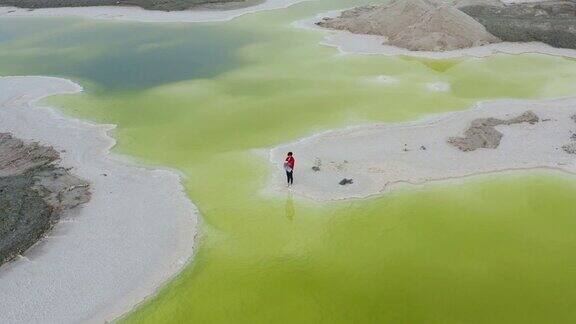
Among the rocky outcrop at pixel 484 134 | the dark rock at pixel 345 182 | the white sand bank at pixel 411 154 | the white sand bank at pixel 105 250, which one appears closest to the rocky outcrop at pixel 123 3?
the white sand bank at pixel 105 250

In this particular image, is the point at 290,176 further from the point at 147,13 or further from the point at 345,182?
Answer: the point at 147,13

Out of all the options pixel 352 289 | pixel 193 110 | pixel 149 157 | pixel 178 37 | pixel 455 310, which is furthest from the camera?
pixel 178 37

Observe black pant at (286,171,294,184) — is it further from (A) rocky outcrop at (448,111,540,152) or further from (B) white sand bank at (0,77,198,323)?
(A) rocky outcrop at (448,111,540,152)

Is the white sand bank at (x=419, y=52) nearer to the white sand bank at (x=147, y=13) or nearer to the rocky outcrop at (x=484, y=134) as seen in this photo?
the rocky outcrop at (x=484, y=134)

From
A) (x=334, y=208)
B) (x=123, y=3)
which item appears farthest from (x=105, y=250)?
(x=123, y=3)

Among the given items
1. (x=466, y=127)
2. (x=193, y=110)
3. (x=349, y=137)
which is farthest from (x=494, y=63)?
(x=193, y=110)

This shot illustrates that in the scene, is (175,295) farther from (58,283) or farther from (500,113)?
(500,113)

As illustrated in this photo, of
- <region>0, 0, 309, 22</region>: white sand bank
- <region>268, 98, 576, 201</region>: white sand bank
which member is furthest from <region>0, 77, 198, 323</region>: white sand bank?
<region>0, 0, 309, 22</region>: white sand bank
